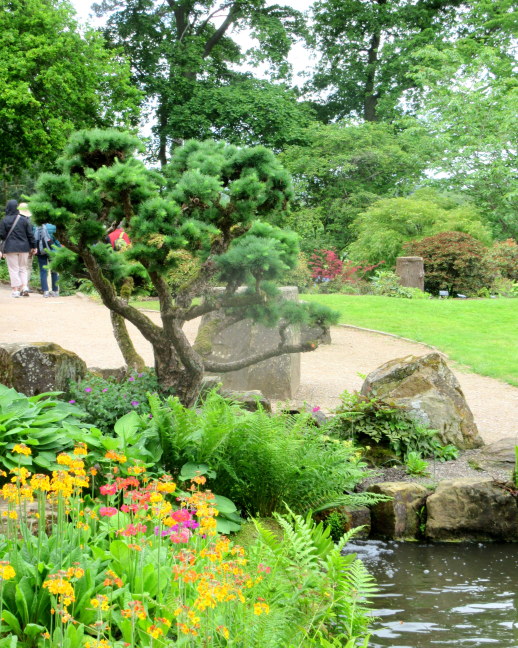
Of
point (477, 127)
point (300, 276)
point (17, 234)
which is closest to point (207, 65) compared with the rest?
point (477, 127)

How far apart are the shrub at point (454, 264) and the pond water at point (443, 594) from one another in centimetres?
1508

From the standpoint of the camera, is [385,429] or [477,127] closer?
[385,429]

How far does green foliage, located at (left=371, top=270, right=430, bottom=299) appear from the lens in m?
19.2

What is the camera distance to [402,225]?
22.6m

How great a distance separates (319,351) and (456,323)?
142 inches

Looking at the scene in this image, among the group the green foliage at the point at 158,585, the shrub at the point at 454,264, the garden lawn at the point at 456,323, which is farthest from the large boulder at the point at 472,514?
the shrub at the point at 454,264

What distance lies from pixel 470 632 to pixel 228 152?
4621 mm

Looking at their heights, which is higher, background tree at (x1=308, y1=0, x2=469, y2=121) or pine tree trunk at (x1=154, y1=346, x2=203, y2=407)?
background tree at (x1=308, y1=0, x2=469, y2=121)

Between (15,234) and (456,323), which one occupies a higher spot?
(15,234)

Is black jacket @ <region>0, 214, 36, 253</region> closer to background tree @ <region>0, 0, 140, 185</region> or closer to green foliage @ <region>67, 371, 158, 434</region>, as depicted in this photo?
background tree @ <region>0, 0, 140, 185</region>

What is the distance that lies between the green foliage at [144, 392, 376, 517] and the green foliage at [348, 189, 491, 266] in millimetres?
17153

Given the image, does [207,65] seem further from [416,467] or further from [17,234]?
[416,467]

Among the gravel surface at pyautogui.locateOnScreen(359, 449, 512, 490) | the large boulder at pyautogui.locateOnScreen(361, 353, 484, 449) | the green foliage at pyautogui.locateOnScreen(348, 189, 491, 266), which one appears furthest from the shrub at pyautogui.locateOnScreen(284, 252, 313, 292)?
the gravel surface at pyautogui.locateOnScreen(359, 449, 512, 490)

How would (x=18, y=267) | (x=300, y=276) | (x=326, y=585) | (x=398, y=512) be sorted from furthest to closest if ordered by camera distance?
1. (x=300, y=276)
2. (x=18, y=267)
3. (x=398, y=512)
4. (x=326, y=585)
